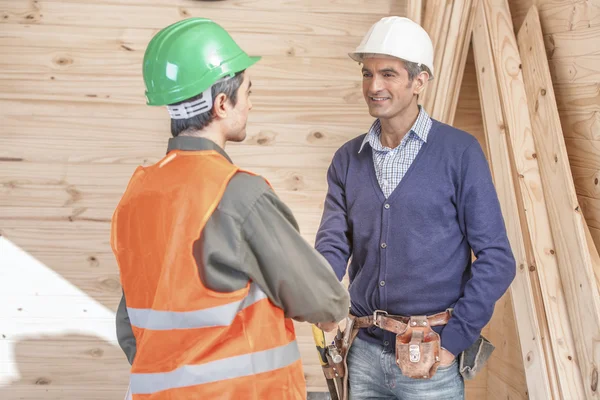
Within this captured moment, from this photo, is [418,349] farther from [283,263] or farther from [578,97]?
[578,97]

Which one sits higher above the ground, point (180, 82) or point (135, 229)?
point (180, 82)

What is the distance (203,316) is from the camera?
146 centimetres

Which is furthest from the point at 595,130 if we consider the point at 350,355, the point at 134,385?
the point at 134,385

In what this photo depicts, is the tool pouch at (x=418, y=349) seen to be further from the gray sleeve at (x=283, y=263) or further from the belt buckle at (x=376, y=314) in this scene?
the gray sleeve at (x=283, y=263)

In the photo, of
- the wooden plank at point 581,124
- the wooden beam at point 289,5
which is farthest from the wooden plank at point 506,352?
the wooden beam at point 289,5

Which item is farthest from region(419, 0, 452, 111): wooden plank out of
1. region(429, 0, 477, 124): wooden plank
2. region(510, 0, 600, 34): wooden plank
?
region(510, 0, 600, 34): wooden plank

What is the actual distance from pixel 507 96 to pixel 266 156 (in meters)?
1.21

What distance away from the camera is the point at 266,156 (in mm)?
3342

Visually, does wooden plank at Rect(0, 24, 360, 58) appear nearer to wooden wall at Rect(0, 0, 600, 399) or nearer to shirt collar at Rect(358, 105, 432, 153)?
wooden wall at Rect(0, 0, 600, 399)

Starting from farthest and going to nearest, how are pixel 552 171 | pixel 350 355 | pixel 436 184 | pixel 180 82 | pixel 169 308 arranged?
pixel 552 171, pixel 350 355, pixel 436 184, pixel 180 82, pixel 169 308

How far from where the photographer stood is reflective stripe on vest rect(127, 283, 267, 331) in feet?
4.80

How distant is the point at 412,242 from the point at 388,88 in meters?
0.50

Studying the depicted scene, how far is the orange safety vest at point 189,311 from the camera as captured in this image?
4.80ft

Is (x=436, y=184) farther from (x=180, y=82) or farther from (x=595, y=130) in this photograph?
(x=180, y=82)
